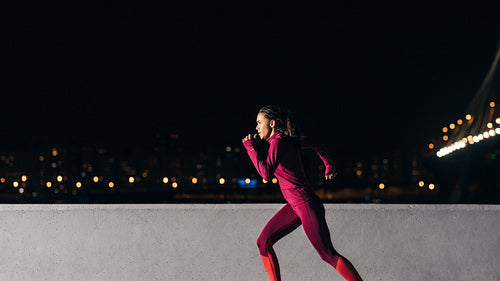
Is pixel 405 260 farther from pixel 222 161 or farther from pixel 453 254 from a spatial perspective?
pixel 222 161

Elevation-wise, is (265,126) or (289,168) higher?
(265,126)

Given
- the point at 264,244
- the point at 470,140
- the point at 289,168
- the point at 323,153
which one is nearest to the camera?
the point at 289,168

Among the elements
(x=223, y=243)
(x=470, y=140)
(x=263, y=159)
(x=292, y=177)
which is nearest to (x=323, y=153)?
(x=292, y=177)

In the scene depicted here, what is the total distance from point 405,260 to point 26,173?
18601 centimetres

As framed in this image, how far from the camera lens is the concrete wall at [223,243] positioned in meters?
5.30

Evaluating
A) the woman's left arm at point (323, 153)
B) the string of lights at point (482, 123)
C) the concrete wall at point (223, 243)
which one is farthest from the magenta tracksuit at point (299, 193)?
the string of lights at point (482, 123)

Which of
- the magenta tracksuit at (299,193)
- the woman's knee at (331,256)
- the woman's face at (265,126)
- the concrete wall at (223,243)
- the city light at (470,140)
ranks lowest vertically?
the city light at (470,140)

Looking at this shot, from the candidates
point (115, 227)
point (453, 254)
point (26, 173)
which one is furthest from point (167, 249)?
point (26, 173)

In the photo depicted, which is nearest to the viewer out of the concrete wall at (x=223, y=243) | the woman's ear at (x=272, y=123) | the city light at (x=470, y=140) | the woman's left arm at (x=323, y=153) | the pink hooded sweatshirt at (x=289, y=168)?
the pink hooded sweatshirt at (x=289, y=168)

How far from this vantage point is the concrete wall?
17.4 ft

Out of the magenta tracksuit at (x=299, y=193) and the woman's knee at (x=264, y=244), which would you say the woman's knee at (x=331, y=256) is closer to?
the magenta tracksuit at (x=299, y=193)

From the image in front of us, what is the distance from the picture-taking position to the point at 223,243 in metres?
5.48

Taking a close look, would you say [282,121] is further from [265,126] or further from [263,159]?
[263,159]

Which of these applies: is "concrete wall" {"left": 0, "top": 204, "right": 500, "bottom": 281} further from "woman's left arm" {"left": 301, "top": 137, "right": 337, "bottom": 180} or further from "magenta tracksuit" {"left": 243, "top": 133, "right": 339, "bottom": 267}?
"magenta tracksuit" {"left": 243, "top": 133, "right": 339, "bottom": 267}
